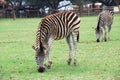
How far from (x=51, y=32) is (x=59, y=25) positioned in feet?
2.01

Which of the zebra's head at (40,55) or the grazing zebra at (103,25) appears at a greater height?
the zebra's head at (40,55)

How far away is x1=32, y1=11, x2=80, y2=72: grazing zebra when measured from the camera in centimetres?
1156

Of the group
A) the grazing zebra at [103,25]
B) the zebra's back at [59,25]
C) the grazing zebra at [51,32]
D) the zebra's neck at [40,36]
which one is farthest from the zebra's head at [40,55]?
the grazing zebra at [103,25]

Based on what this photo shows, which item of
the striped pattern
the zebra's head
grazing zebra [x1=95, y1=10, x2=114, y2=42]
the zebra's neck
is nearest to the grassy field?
the zebra's head

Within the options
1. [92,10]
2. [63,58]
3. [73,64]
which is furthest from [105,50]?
[92,10]

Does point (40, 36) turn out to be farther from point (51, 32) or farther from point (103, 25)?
point (103, 25)

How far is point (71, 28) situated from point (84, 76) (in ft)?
8.39

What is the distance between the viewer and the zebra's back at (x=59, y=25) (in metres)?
12.3

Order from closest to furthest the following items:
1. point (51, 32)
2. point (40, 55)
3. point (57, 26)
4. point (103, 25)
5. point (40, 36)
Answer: point (40, 55) → point (40, 36) → point (51, 32) → point (57, 26) → point (103, 25)

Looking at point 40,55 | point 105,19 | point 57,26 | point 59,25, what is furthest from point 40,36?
point 105,19

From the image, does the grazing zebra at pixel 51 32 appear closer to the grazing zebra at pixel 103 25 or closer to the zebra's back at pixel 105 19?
the grazing zebra at pixel 103 25

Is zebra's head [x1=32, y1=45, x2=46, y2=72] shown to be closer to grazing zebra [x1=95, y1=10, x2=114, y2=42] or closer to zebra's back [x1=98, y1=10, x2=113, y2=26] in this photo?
grazing zebra [x1=95, y1=10, x2=114, y2=42]

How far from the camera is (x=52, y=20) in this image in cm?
1270

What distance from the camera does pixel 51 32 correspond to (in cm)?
1238
